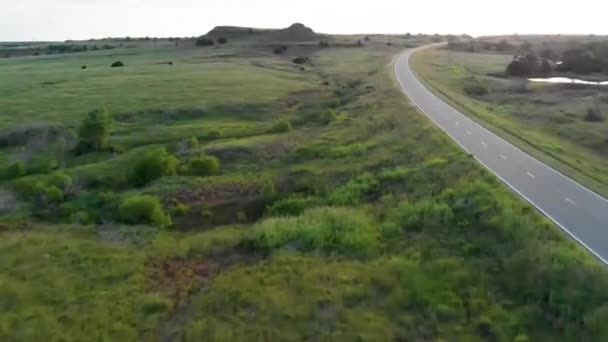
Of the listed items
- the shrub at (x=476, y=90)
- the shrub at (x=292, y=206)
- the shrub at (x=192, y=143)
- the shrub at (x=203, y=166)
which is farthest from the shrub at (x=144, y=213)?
the shrub at (x=476, y=90)

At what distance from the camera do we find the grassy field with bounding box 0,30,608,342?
67.2 feet

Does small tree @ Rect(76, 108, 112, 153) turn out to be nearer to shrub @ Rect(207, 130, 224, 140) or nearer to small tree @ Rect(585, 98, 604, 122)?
shrub @ Rect(207, 130, 224, 140)

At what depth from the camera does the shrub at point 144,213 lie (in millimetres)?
32531

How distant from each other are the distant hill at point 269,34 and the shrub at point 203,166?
4956 inches

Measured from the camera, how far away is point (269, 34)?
570 feet

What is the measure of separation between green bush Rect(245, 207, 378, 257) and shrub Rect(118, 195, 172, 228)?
5.80 m

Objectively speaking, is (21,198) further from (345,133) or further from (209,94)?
(209,94)

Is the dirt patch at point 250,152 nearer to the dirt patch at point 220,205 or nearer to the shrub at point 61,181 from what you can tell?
the dirt patch at point 220,205

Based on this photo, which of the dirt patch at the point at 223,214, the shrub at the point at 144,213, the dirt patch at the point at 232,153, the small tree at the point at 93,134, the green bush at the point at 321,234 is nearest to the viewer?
the green bush at the point at 321,234

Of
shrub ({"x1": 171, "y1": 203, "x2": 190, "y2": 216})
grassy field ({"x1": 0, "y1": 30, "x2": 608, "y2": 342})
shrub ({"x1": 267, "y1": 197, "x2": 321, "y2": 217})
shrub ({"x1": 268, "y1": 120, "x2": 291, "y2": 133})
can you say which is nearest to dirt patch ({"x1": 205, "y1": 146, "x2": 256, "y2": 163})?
grassy field ({"x1": 0, "y1": 30, "x2": 608, "y2": 342})

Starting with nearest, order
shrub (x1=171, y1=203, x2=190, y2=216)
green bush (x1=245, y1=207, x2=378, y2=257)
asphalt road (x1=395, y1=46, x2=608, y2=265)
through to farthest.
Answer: asphalt road (x1=395, y1=46, x2=608, y2=265) → green bush (x1=245, y1=207, x2=378, y2=257) → shrub (x1=171, y1=203, x2=190, y2=216)

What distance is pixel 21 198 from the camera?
36.9 meters

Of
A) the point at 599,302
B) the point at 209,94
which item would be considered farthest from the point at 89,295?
the point at 209,94

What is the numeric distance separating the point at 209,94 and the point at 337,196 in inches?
1605
